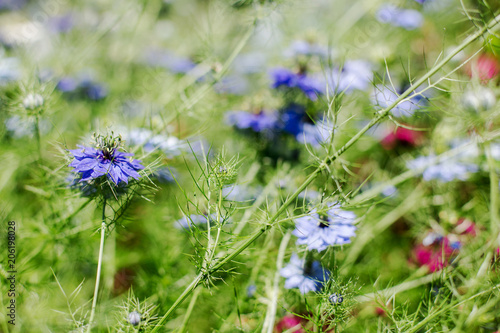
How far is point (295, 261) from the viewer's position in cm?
96

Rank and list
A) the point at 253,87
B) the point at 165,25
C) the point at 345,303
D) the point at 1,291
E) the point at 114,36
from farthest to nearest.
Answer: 1. the point at 165,25
2. the point at 114,36
3. the point at 253,87
4. the point at 1,291
5. the point at 345,303

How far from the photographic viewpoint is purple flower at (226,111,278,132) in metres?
1.27

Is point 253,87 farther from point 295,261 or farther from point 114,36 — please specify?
point 295,261

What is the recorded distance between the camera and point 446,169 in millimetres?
1299

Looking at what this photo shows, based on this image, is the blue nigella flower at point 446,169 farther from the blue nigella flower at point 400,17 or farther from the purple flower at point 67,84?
the purple flower at point 67,84

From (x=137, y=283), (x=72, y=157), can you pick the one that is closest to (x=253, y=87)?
(x=137, y=283)

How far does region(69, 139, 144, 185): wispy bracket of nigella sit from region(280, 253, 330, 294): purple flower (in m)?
0.45

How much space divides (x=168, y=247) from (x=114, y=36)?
1628 mm

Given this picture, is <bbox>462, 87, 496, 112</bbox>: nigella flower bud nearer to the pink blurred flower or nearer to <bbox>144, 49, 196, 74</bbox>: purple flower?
the pink blurred flower

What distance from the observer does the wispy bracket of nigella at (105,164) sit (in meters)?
0.74

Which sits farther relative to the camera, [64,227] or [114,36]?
[114,36]

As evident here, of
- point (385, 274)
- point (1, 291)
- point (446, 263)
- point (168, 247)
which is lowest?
point (385, 274)

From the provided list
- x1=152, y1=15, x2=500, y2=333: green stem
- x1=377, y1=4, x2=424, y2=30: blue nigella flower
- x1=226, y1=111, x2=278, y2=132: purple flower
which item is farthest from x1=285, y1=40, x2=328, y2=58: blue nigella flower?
x1=152, y1=15, x2=500, y2=333: green stem

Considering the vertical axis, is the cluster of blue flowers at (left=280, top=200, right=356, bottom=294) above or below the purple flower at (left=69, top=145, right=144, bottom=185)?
below
